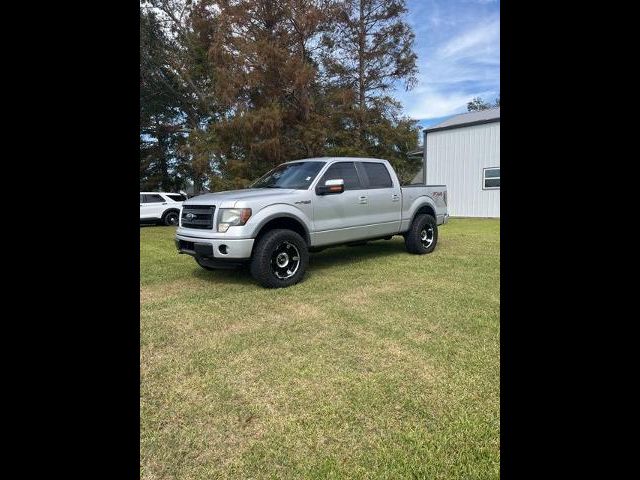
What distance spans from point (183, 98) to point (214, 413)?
79.9 feet

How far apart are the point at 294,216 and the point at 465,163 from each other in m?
15.2

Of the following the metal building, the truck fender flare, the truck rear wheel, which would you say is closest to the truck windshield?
the truck fender flare

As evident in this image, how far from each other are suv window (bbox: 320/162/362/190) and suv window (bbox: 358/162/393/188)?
0.75ft

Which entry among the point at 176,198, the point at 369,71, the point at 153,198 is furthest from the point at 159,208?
the point at 369,71

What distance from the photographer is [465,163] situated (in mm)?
18875

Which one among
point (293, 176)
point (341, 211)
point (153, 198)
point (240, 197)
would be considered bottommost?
point (341, 211)

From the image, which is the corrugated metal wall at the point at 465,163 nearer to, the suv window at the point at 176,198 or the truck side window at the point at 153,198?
the suv window at the point at 176,198

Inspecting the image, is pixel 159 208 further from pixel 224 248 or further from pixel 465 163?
pixel 465 163

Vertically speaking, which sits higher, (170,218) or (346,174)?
(346,174)

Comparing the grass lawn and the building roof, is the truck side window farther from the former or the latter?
the building roof
